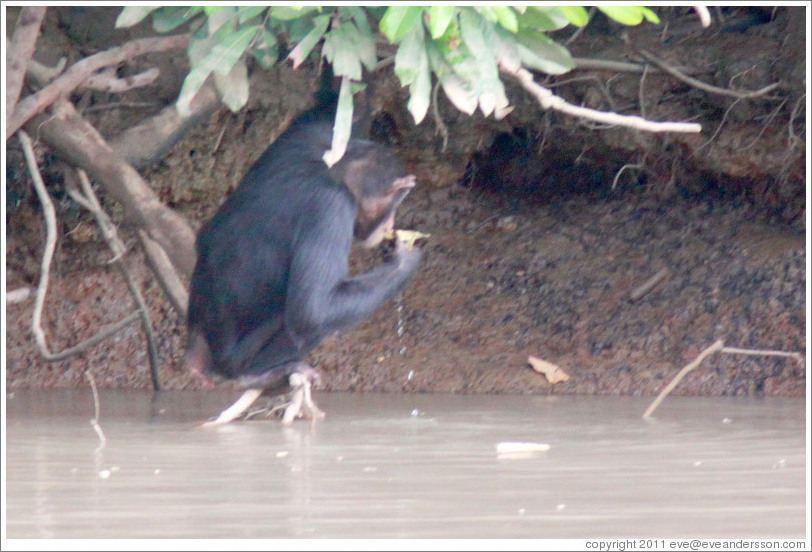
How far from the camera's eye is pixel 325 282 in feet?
19.8

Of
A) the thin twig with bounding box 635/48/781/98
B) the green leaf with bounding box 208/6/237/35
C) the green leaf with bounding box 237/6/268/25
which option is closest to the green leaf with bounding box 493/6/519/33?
the green leaf with bounding box 237/6/268/25

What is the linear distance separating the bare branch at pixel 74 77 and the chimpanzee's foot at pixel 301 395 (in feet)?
5.96

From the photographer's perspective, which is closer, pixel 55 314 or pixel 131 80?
pixel 131 80

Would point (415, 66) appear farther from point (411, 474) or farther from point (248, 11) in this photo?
point (411, 474)

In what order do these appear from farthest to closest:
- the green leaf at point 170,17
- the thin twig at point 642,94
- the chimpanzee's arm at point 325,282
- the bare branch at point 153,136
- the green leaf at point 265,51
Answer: the thin twig at point 642,94
the bare branch at point 153,136
the chimpanzee's arm at point 325,282
the green leaf at point 170,17
the green leaf at point 265,51

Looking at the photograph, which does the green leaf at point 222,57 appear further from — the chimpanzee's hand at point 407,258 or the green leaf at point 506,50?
the chimpanzee's hand at point 407,258

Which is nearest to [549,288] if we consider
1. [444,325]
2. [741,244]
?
[444,325]

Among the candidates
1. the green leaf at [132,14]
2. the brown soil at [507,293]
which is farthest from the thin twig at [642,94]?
the green leaf at [132,14]

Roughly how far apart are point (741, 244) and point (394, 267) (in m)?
4.01

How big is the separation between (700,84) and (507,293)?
2.34 m

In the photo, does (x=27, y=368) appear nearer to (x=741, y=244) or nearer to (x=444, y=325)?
(x=444, y=325)

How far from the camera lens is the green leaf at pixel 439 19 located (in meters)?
4.03

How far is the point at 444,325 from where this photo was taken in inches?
371

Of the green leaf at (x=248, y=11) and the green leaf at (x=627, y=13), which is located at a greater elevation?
the green leaf at (x=248, y=11)
